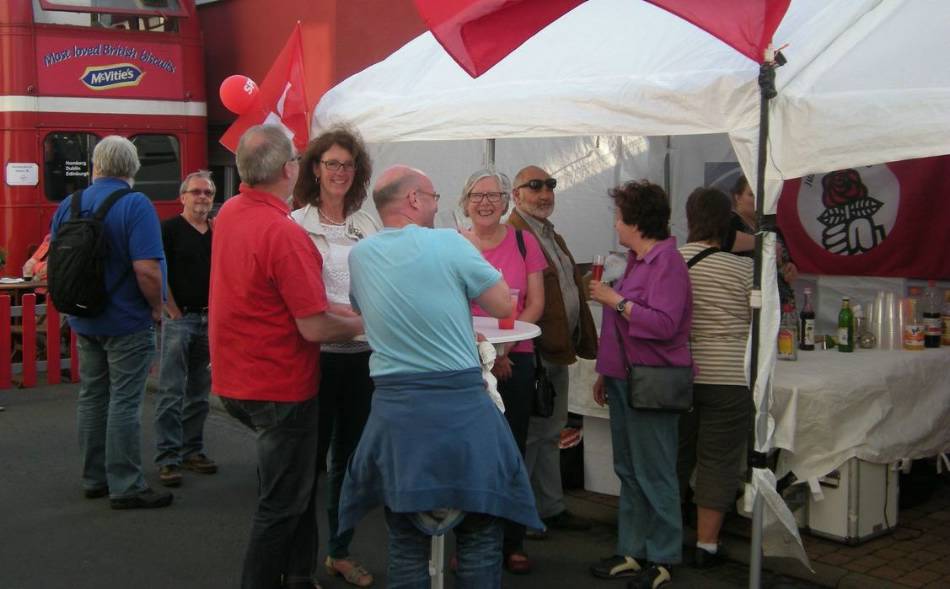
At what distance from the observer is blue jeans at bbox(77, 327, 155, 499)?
5633 millimetres

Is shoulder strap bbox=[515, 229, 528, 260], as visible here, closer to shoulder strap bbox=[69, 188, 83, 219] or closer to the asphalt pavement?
the asphalt pavement

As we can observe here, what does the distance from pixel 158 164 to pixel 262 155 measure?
333 inches

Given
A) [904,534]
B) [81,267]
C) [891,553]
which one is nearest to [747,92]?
[891,553]

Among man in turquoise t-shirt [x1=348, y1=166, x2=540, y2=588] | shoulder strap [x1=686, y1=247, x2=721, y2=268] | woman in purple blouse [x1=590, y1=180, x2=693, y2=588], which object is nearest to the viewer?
man in turquoise t-shirt [x1=348, y1=166, x2=540, y2=588]

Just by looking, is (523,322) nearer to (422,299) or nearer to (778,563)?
(422,299)

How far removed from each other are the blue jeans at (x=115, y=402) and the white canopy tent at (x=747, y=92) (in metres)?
1.91

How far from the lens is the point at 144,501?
5828mm

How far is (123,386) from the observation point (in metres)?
5.62

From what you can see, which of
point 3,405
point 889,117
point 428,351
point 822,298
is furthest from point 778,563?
point 3,405

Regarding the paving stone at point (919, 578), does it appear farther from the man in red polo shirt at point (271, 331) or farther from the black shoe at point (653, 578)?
the man in red polo shirt at point (271, 331)

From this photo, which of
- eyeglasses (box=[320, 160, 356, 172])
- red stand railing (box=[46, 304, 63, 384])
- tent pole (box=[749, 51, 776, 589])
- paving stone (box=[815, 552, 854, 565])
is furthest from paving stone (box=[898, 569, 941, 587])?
red stand railing (box=[46, 304, 63, 384])

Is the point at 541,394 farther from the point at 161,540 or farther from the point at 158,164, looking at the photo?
the point at 158,164

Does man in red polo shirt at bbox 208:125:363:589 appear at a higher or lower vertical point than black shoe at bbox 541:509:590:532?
higher

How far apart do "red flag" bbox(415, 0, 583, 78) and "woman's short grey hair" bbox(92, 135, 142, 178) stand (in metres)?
2.20
